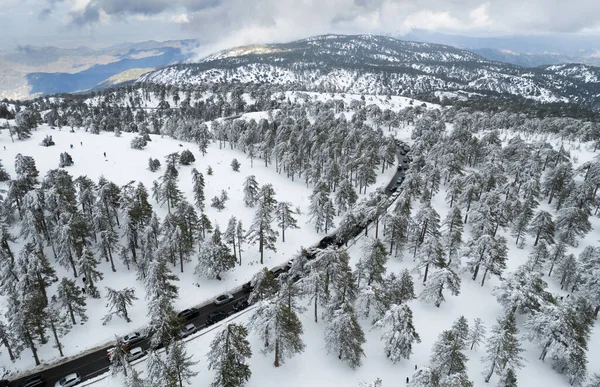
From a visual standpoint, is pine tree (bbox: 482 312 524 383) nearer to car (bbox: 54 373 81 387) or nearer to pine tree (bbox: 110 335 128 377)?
pine tree (bbox: 110 335 128 377)

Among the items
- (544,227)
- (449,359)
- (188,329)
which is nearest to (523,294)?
(449,359)

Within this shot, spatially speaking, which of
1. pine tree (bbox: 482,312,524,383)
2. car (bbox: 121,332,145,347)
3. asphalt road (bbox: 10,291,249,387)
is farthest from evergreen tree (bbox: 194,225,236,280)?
pine tree (bbox: 482,312,524,383)

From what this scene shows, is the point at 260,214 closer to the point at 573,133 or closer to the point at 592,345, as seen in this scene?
the point at 592,345

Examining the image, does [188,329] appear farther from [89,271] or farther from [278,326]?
[89,271]

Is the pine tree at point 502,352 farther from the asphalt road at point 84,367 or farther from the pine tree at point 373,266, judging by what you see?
the asphalt road at point 84,367

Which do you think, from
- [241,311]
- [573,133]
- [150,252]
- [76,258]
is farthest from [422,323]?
[573,133]

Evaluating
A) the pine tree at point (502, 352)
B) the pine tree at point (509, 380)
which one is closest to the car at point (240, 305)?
the pine tree at point (502, 352)
